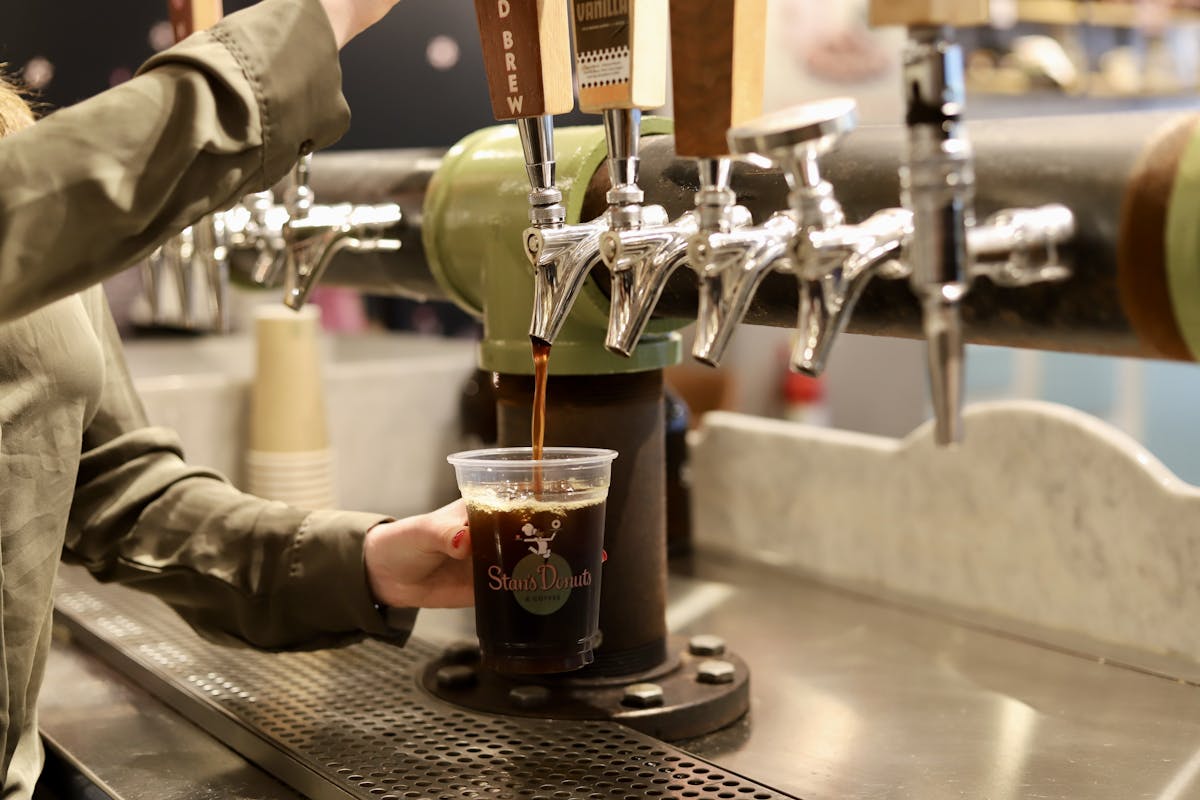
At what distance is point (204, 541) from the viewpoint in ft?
4.42

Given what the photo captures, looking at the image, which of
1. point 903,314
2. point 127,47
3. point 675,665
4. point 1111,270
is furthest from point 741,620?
point 127,47

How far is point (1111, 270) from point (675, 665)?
0.63m

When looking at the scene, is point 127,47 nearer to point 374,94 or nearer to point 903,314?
point 374,94

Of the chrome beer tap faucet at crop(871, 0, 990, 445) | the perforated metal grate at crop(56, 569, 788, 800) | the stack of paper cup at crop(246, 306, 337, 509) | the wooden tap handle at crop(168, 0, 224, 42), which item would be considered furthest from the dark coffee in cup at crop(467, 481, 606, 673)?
the stack of paper cup at crop(246, 306, 337, 509)

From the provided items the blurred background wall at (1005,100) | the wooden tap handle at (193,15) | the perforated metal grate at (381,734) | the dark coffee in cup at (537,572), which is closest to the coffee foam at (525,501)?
the dark coffee in cup at (537,572)

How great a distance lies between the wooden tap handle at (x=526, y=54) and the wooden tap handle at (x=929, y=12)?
0.30 m

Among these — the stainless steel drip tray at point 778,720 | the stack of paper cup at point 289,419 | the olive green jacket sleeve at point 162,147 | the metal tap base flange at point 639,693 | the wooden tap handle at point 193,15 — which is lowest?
the stainless steel drip tray at point 778,720

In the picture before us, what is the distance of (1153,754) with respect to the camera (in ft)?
3.79

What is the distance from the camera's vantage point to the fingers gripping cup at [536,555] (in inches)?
39.6

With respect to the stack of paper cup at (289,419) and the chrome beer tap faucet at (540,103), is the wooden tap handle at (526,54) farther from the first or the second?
the stack of paper cup at (289,419)

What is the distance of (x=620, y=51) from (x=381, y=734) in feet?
2.12

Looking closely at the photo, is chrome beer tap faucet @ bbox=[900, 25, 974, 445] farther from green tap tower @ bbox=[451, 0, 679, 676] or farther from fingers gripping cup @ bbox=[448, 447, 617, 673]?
green tap tower @ bbox=[451, 0, 679, 676]

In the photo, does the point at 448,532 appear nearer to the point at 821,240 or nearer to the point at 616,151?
the point at 616,151

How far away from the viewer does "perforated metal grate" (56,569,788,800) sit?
1068 millimetres
